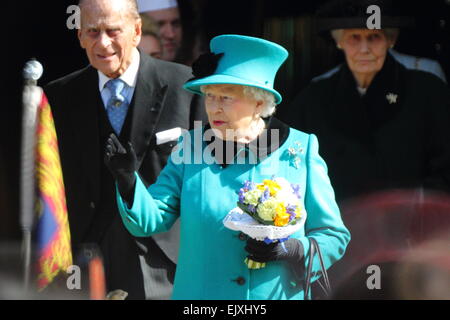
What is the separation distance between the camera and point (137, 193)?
3955mm

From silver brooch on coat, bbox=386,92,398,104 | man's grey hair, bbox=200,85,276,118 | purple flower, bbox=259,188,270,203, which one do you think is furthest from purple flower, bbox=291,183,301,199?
silver brooch on coat, bbox=386,92,398,104

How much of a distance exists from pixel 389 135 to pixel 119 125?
5.26ft

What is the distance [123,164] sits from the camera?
3912 mm

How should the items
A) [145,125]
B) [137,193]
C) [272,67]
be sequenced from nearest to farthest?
[137,193]
[272,67]
[145,125]

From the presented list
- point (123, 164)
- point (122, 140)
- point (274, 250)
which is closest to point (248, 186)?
point (274, 250)

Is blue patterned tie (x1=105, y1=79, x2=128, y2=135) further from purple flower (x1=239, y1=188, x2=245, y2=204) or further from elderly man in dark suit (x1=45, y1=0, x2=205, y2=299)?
purple flower (x1=239, y1=188, x2=245, y2=204)

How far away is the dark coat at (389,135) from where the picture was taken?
4.99 meters

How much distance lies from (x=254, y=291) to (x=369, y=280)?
1.20 m

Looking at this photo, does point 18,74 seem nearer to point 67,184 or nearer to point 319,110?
point 67,184

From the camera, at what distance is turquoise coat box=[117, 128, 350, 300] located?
13.4ft

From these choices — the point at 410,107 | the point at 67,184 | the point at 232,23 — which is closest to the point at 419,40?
the point at 410,107

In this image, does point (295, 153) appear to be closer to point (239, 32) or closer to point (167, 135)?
point (167, 135)

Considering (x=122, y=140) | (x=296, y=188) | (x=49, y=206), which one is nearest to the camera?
(x=296, y=188)

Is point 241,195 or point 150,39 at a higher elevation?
point 150,39
